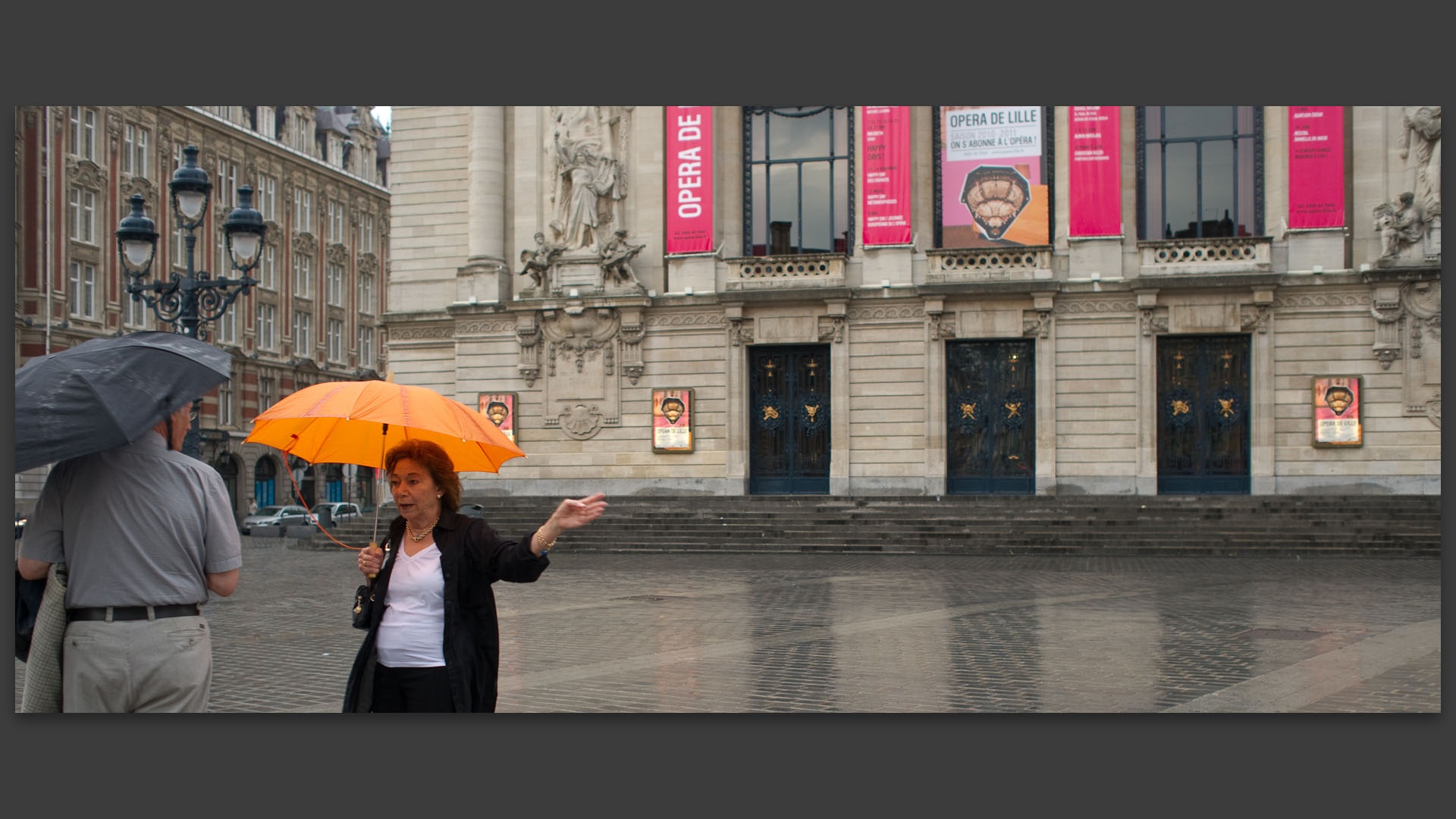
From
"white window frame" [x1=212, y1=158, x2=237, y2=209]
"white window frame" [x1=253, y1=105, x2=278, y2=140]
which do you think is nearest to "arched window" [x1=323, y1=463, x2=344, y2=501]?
"white window frame" [x1=212, y1=158, x2=237, y2=209]

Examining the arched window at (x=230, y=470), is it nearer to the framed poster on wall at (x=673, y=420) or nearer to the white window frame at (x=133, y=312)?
the white window frame at (x=133, y=312)

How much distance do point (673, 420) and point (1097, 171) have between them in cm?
1184

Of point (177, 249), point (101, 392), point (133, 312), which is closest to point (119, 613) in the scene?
point (101, 392)

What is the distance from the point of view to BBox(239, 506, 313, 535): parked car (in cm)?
4600

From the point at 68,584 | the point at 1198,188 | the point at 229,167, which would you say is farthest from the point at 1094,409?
the point at 229,167

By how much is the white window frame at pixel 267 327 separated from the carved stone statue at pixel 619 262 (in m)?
29.2

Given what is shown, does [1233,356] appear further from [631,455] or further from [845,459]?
[631,455]

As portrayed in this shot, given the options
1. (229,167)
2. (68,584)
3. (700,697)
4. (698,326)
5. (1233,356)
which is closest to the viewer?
(68,584)

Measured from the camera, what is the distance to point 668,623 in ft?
48.1

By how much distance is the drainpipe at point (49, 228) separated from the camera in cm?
4503

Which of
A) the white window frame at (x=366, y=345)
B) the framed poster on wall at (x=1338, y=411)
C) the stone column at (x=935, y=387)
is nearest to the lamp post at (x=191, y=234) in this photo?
the stone column at (x=935, y=387)

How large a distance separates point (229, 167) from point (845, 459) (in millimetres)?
32209

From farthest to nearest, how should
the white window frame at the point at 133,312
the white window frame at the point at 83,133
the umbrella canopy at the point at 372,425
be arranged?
the white window frame at the point at 133,312 < the white window frame at the point at 83,133 < the umbrella canopy at the point at 372,425

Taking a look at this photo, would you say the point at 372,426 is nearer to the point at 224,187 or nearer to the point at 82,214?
the point at 82,214
